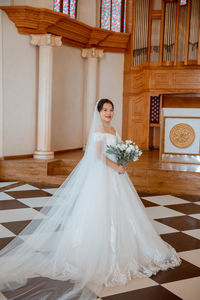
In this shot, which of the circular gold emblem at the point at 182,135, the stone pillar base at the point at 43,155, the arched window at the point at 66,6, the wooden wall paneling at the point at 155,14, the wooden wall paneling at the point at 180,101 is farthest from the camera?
the wooden wall paneling at the point at 180,101

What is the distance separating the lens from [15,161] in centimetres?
636

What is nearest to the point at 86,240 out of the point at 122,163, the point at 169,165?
the point at 122,163

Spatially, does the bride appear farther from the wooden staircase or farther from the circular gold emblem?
the circular gold emblem

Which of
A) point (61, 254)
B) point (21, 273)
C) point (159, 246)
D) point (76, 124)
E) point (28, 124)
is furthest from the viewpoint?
point (76, 124)

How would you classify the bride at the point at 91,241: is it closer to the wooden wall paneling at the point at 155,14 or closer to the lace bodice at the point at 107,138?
the lace bodice at the point at 107,138

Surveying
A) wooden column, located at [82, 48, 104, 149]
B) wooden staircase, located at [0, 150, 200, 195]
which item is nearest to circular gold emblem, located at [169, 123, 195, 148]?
wooden staircase, located at [0, 150, 200, 195]

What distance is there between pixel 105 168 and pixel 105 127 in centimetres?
35

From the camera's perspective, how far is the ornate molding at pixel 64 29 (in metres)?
6.26

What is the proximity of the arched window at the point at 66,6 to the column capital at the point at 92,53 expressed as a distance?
0.79m

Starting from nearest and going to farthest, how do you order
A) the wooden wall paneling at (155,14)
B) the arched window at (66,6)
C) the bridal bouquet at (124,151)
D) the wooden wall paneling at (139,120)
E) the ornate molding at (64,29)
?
1. the bridal bouquet at (124,151)
2. the ornate molding at (64,29)
3. the arched window at (66,6)
4. the wooden wall paneling at (155,14)
5. the wooden wall paneling at (139,120)

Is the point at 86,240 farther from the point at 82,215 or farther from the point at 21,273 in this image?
the point at 21,273

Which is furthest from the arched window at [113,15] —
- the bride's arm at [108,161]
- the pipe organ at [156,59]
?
the bride's arm at [108,161]

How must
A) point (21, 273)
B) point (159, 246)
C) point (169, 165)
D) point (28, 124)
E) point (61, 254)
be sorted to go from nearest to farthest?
point (21, 273) → point (61, 254) → point (159, 246) → point (169, 165) → point (28, 124)

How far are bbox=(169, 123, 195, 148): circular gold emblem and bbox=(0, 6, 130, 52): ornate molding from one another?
109 inches
